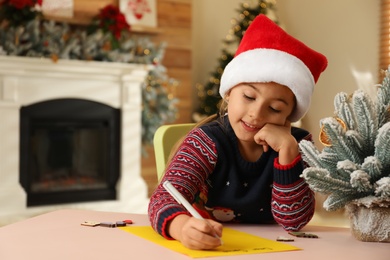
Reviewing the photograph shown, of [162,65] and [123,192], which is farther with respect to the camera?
[162,65]

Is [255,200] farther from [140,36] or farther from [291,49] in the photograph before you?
[140,36]

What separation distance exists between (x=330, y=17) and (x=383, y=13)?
1.66ft

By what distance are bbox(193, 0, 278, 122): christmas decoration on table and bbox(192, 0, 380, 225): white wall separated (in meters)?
0.14

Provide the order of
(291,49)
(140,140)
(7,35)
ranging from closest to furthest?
(291,49), (7,35), (140,140)

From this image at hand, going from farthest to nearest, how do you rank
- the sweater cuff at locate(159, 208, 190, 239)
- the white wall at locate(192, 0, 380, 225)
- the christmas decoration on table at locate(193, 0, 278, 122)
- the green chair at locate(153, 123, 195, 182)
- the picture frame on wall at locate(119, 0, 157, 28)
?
the christmas decoration on table at locate(193, 0, 278, 122) → the picture frame on wall at locate(119, 0, 157, 28) → the white wall at locate(192, 0, 380, 225) → the green chair at locate(153, 123, 195, 182) → the sweater cuff at locate(159, 208, 190, 239)

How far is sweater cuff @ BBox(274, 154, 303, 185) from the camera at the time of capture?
1322 millimetres

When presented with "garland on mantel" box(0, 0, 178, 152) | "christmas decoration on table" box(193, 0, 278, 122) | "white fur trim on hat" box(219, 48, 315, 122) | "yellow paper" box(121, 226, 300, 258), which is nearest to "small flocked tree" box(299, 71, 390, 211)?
"yellow paper" box(121, 226, 300, 258)

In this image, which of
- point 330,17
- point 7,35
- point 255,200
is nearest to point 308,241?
point 255,200

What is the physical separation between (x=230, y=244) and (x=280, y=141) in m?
0.32

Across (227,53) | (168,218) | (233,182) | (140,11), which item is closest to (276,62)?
(233,182)

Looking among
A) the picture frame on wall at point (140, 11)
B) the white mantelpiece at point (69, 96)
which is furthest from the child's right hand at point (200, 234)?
the picture frame on wall at point (140, 11)

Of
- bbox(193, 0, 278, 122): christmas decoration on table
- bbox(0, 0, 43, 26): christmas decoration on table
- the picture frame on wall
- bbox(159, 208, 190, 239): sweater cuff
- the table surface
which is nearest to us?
the table surface

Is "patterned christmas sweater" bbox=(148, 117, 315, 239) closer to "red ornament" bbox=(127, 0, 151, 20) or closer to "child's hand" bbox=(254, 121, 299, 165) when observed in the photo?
"child's hand" bbox=(254, 121, 299, 165)

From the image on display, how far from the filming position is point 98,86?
5086mm
